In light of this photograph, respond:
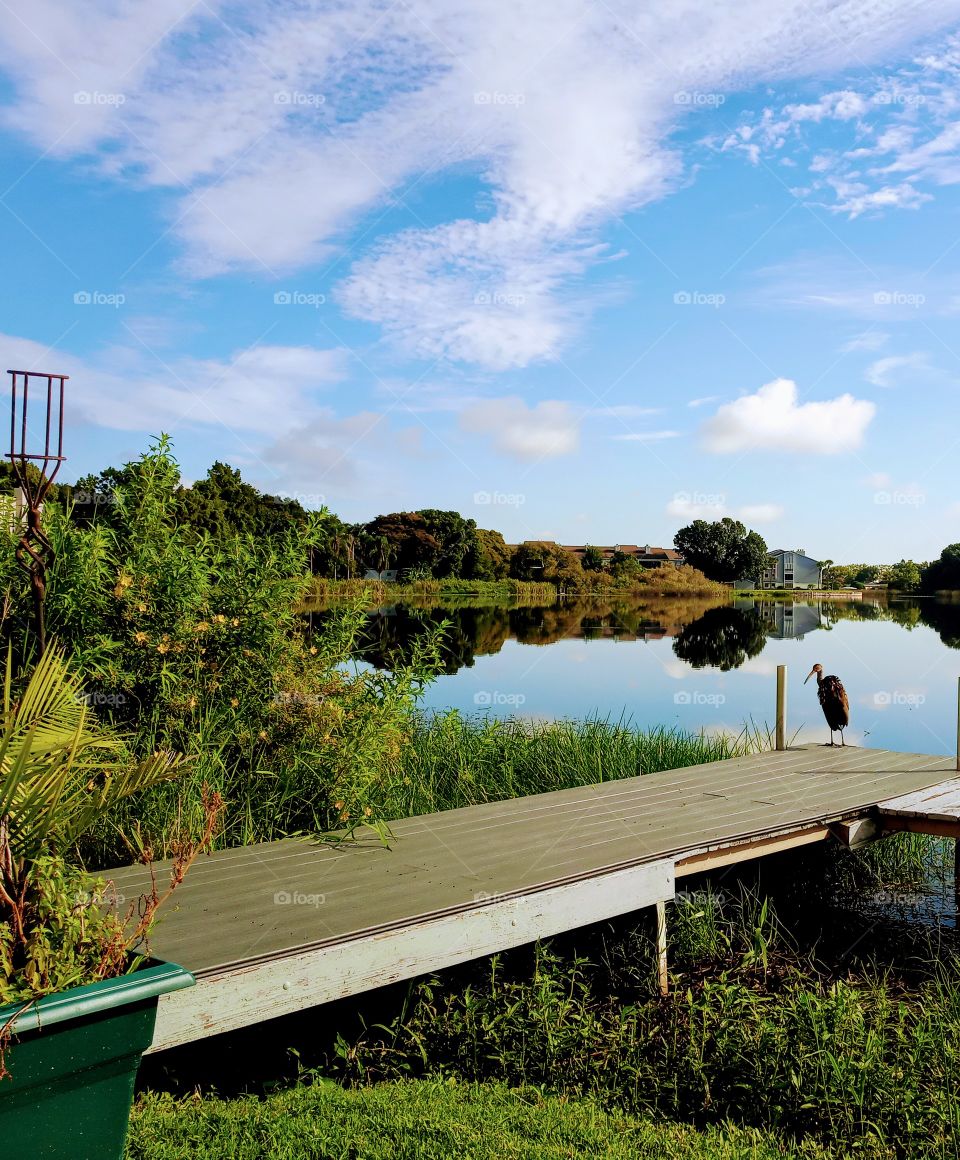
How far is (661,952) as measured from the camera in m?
4.75

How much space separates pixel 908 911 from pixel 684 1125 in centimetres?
387

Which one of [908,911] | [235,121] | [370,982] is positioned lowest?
[908,911]

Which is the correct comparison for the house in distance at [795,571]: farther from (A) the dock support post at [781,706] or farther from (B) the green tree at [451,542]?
(A) the dock support post at [781,706]

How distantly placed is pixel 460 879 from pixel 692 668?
68.5ft

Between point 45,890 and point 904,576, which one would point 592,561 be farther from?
point 45,890

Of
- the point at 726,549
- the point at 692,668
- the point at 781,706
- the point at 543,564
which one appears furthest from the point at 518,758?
the point at 726,549

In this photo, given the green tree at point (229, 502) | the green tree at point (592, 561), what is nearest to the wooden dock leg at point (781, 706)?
the green tree at point (229, 502)

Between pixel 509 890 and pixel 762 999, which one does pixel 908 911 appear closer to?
pixel 762 999

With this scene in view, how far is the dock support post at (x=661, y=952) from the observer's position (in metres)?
4.67

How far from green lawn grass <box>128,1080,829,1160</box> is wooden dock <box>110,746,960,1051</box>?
310 mm

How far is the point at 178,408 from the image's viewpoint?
5.95m

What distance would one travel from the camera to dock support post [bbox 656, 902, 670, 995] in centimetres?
467

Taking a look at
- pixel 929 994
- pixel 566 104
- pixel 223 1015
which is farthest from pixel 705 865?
pixel 566 104

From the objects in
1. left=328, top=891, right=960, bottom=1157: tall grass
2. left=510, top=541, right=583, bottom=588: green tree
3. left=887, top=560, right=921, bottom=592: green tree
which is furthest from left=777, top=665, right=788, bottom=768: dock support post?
left=887, top=560, right=921, bottom=592: green tree
